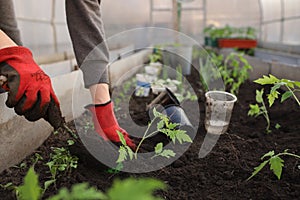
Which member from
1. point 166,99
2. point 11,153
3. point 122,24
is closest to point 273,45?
point 122,24

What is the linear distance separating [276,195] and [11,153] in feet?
3.23

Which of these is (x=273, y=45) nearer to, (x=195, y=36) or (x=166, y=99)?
(x=195, y=36)

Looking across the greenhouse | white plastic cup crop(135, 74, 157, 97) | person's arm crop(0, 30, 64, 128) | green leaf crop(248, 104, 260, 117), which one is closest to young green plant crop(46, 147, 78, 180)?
the greenhouse

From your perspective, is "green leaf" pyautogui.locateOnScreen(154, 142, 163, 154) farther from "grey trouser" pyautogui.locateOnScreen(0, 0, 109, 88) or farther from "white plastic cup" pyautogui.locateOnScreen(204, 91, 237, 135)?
"white plastic cup" pyautogui.locateOnScreen(204, 91, 237, 135)

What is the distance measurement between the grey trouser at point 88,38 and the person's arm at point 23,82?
12.2 inches

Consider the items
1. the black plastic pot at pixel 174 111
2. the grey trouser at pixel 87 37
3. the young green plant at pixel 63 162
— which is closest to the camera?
the young green plant at pixel 63 162

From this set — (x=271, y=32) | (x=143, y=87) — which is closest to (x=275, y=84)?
(x=143, y=87)

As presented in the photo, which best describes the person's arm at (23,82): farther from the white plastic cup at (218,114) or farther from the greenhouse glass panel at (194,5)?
the greenhouse glass panel at (194,5)

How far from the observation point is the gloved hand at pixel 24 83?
981 millimetres

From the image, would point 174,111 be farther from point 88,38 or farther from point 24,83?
point 24,83

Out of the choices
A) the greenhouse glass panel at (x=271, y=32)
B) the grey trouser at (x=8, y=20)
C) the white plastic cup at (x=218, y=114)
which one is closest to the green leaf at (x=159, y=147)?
the white plastic cup at (x=218, y=114)

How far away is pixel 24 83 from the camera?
3.22ft

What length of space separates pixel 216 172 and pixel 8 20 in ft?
3.66

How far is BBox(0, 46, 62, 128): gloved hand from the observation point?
3.22 ft
